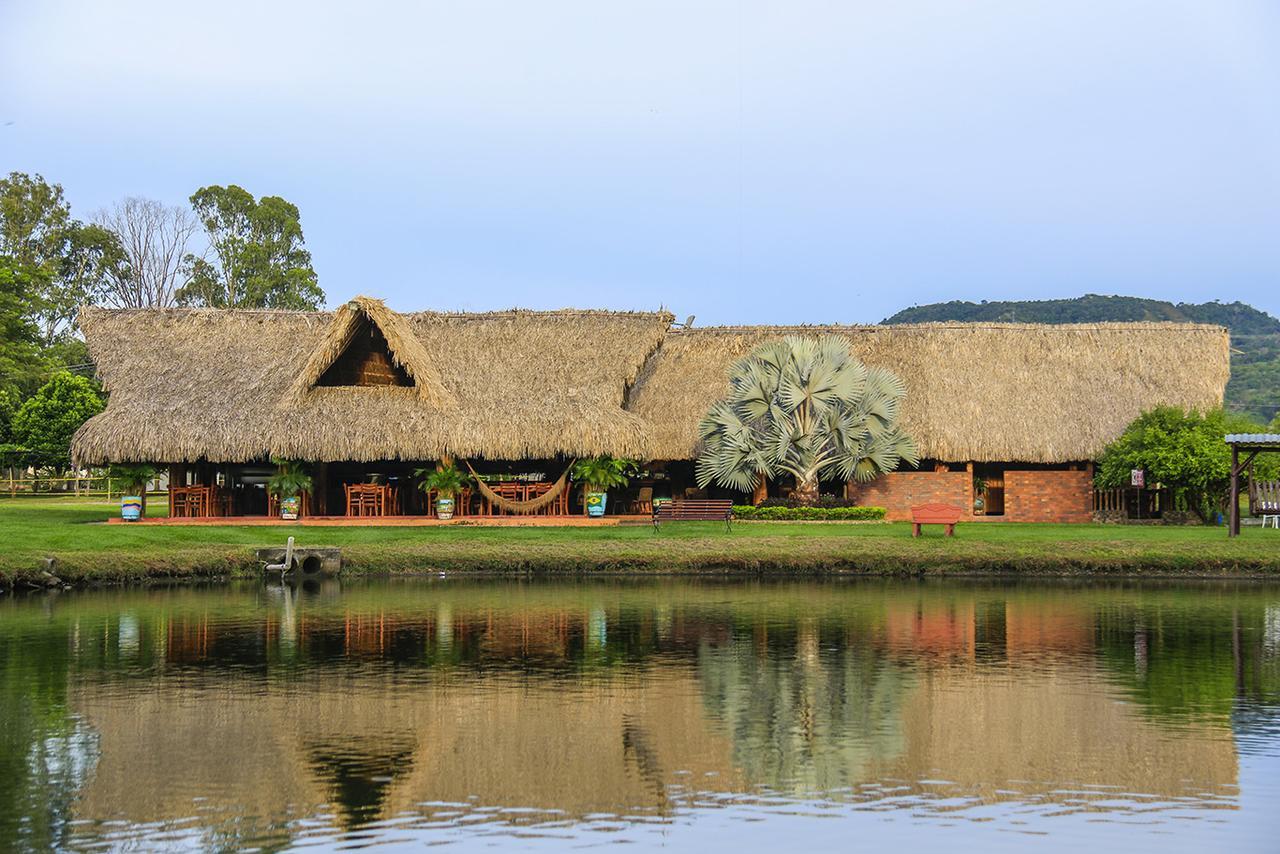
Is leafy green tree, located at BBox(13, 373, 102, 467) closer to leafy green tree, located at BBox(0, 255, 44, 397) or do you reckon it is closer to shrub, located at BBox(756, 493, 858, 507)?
leafy green tree, located at BBox(0, 255, 44, 397)

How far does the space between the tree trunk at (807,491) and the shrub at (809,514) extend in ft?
1.69

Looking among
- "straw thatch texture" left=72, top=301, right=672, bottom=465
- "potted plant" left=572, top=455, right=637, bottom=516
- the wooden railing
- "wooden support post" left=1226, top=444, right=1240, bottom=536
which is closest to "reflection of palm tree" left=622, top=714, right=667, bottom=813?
"wooden support post" left=1226, top=444, right=1240, bottom=536

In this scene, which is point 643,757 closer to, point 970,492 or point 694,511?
point 694,511

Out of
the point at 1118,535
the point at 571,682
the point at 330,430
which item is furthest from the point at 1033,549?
the point at 330,430

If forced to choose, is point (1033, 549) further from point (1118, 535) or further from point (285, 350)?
point (285, 350)

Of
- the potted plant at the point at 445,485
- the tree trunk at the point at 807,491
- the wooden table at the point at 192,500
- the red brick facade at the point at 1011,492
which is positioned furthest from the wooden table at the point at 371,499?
the red brick facade at the point at 1011,492

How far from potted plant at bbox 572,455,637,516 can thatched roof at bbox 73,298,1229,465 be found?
0.65m

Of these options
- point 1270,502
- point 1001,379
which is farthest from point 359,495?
point 1270,502

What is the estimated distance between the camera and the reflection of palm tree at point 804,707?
12789 millimetres

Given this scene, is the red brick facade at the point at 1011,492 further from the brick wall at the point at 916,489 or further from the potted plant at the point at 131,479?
the potted plant at the point at 131,479

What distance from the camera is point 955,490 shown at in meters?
37.4

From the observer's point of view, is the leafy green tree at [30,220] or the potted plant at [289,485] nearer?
the potted plant at [289,485]

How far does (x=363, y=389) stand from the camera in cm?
3553

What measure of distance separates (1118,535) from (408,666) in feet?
58.2
